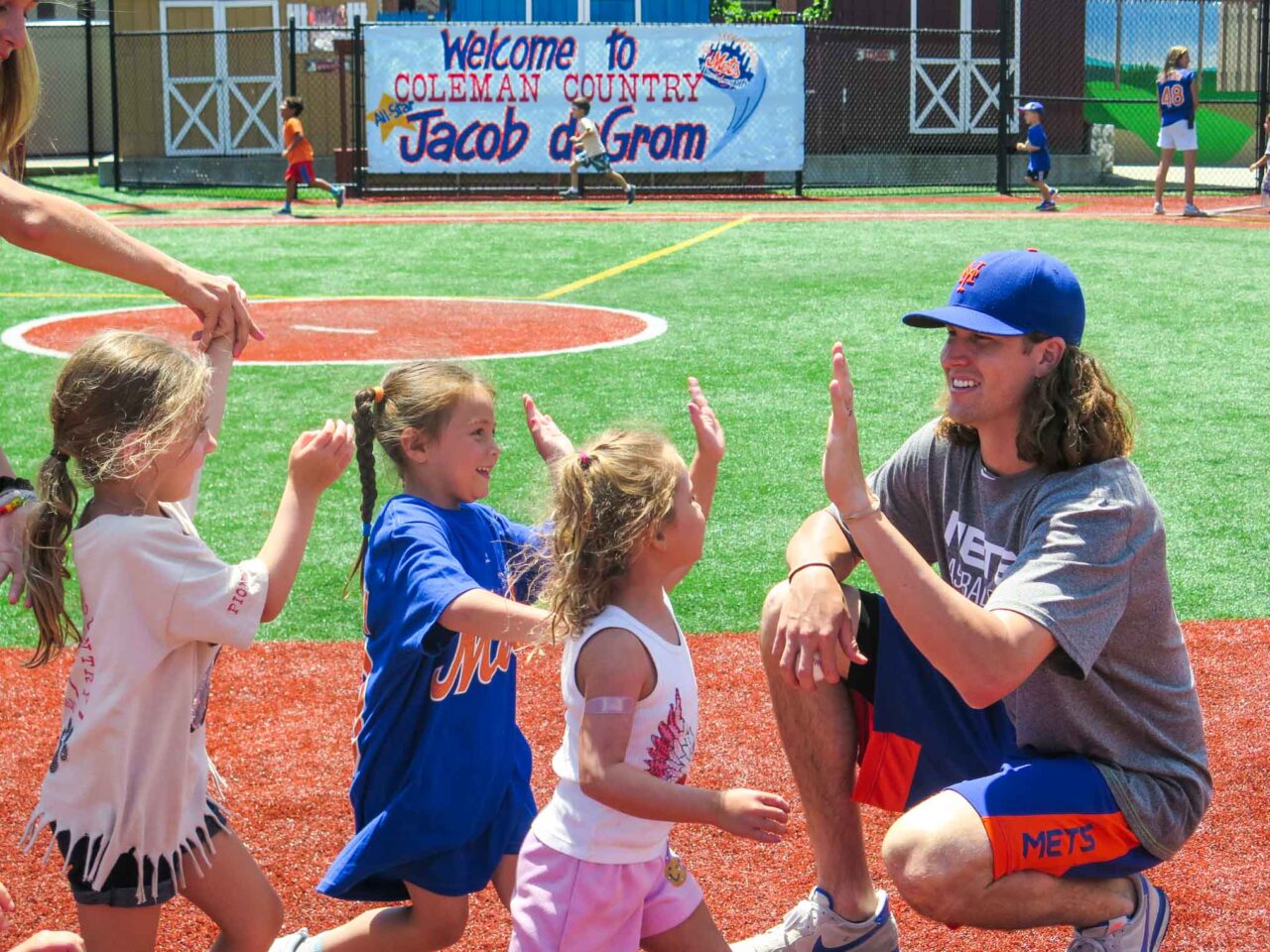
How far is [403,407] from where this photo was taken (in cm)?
363

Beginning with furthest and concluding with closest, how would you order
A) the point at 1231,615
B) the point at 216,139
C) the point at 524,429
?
1. the point at 216,139
2. the point at 524,429
3. the point at 1231,615

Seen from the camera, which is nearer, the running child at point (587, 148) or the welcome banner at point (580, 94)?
the running child at point (587, 148)

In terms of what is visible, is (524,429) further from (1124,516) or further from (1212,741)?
(1124,516)

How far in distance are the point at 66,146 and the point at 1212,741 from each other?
2971cm

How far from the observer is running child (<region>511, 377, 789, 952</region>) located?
9.96ft

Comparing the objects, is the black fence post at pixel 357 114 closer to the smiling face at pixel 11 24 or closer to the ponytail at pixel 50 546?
the smiling face at pixel 11 24

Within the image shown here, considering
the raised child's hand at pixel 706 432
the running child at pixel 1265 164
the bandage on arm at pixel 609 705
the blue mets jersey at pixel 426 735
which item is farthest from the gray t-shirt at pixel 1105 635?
the running child at pixel 1265 164

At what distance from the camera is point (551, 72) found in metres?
22.7

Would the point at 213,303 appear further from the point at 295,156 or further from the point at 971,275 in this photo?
the point at 295,156

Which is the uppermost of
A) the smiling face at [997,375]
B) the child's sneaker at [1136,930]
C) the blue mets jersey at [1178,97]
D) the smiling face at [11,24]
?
the blue mets jersey at [1178,97]

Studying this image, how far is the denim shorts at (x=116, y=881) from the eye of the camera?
3068mm

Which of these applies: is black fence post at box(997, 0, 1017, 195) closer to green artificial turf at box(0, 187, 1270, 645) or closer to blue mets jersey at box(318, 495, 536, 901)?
green artificial turf at box(0, 187, 1270, 645)

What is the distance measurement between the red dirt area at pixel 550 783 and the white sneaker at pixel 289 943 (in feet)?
0.67

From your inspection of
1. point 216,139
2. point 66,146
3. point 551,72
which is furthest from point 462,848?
point 66,146
